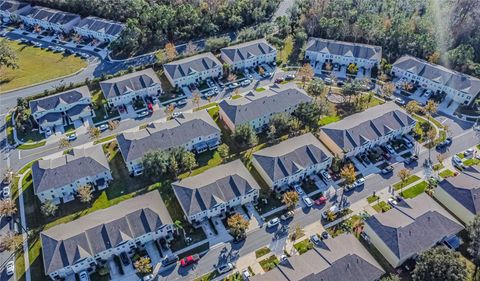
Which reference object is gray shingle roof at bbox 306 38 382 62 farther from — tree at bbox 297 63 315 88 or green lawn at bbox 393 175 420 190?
green lawn at bbox 393 175 420 190

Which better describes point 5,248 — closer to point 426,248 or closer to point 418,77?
point 426,248

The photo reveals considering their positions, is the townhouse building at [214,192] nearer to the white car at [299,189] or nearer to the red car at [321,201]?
the white car at [299,189]

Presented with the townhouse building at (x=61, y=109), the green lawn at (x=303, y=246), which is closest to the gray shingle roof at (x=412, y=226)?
the green lawn at (x=303, y=246)

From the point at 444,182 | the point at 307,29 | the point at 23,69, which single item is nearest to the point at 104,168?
the point at 23,69

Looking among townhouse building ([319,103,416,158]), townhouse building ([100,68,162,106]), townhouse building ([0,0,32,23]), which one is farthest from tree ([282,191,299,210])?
townhouse building ([0,0,32,23])

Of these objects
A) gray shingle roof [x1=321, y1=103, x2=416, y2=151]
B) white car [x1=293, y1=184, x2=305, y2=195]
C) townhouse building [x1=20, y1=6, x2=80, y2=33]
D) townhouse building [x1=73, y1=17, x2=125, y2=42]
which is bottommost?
white car [x1=293, y1=184, x2=305, y2=195]

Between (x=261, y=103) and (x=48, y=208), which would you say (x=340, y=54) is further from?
(x=48, y=208)
